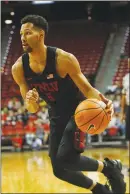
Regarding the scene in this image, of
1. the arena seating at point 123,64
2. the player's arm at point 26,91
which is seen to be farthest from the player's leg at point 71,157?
the arena seating at point 123,64

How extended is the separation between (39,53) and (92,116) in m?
0.68

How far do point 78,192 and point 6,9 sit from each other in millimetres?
10268

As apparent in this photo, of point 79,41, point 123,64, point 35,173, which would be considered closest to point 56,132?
point 35,173

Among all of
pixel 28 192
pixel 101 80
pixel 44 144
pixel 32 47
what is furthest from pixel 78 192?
pixel 101 80

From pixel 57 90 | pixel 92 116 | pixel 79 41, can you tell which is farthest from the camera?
pixel 79 41

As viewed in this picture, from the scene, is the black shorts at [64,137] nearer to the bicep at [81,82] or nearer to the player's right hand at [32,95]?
the bicep at [81,82]

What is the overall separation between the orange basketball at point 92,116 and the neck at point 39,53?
545 mm

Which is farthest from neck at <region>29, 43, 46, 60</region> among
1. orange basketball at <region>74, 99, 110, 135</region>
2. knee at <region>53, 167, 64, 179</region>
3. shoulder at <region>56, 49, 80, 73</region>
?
knee at <region>53, 167, 64, 179</region>

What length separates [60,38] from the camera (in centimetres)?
1554

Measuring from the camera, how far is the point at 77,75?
3.54 m

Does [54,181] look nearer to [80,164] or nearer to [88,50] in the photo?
[80,164]

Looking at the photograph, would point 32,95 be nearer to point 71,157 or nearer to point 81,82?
point 81,82

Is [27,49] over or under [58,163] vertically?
over

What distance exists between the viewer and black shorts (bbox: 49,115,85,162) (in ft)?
12.3
